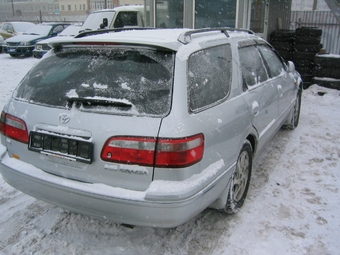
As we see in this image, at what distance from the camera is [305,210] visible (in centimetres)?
327

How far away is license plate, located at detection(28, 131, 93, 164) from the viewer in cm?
229

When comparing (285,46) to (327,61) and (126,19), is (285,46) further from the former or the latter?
(126,19)

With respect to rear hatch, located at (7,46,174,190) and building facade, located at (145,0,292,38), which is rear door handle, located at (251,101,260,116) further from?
building facade, located at (145,0,292,38)

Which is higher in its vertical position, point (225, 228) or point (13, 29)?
point (13, 29)

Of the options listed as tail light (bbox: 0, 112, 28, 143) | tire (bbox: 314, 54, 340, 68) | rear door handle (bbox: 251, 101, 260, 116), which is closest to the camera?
tail light (bbox: 0, 112, 28, 143)

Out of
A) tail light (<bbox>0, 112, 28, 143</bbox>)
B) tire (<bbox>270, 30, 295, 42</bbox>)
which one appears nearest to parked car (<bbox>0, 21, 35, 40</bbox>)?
tire (<bbox>270, 30, 295, 42</bbox>)

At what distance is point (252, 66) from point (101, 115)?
2.00 meters

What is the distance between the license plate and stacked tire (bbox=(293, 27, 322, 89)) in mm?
8012

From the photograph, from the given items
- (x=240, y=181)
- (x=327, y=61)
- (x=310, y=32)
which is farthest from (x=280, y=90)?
(x=310, y=32)

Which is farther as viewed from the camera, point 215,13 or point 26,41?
point 26,41

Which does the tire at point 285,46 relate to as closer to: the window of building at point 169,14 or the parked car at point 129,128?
the window of building at point 169,14

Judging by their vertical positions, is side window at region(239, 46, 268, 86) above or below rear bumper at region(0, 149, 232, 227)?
above

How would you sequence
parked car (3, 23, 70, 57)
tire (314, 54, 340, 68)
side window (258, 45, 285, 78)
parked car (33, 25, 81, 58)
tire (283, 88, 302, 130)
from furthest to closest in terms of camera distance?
1. parked car (3, 23, 70, 57)
2. parked car (33, 25, 81, 58)
3. tire (314, 54, 340, 68)
4. tire (283, 88, 302, 130)
5. side window (258, 45, 285, 78)

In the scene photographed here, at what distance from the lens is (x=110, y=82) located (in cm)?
244
